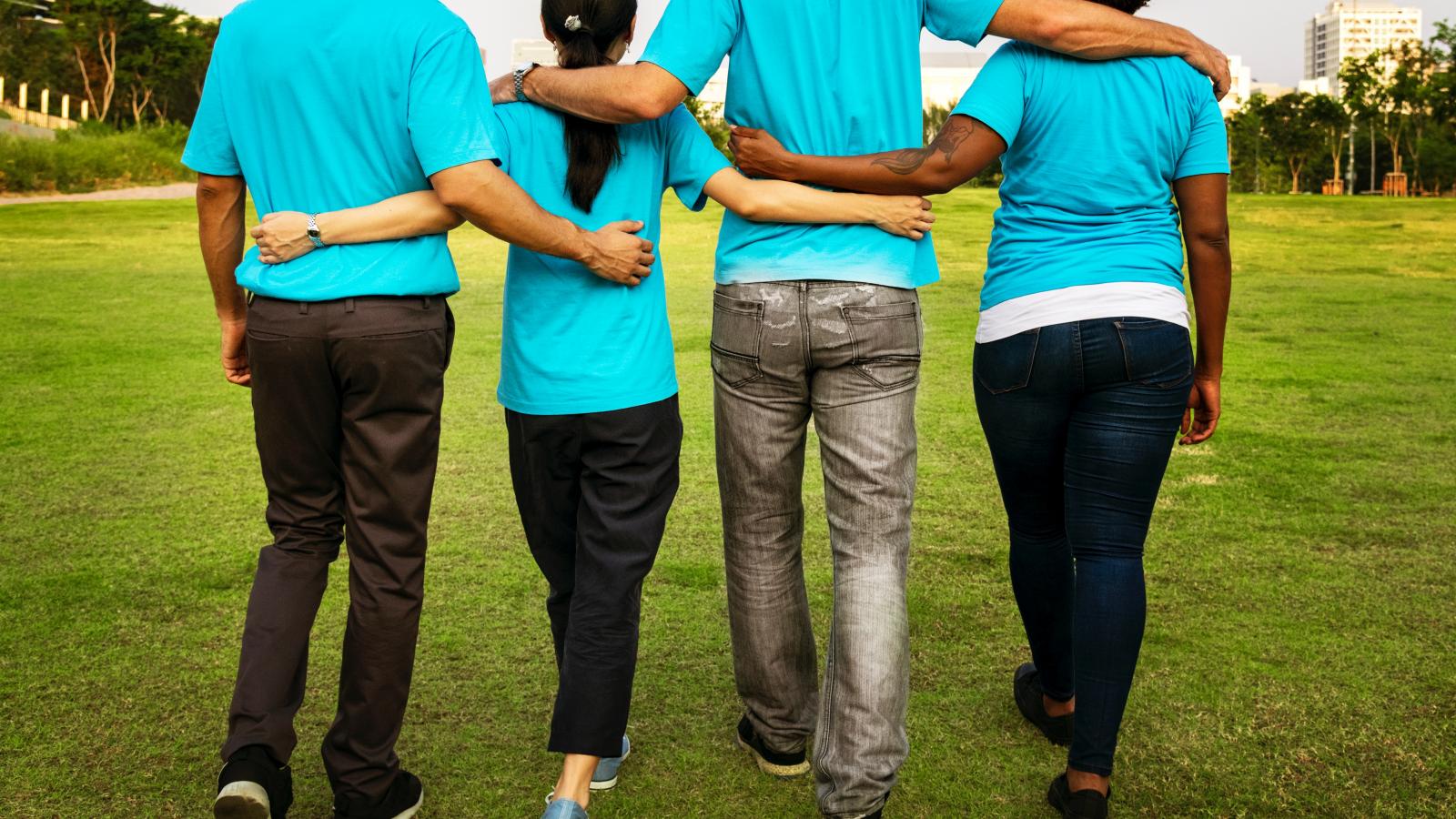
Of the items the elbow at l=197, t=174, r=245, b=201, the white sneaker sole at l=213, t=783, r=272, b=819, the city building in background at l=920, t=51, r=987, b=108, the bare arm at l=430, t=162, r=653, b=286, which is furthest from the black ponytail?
the city building in background at l=920, t=51, r=987, b=108

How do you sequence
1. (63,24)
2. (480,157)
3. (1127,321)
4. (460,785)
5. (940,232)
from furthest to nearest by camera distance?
1. (63,24)
2. (940,232)
3. (460,785)
4. (1127,321)
5. (480,157)

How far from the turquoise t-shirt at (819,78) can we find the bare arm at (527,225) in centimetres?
28

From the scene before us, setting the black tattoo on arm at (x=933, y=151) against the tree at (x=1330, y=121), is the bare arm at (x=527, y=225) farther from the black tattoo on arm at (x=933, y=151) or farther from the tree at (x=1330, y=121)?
the tree at (x=1330, y=121)

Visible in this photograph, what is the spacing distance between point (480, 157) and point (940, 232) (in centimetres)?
1944

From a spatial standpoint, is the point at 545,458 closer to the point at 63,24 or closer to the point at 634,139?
the point at 634,139

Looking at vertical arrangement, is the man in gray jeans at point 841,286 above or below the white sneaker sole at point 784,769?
above

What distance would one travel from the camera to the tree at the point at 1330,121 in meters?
63.6

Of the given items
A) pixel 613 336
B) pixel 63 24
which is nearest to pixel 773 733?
pixel 613 336

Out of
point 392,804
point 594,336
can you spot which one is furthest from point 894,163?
point 392,804

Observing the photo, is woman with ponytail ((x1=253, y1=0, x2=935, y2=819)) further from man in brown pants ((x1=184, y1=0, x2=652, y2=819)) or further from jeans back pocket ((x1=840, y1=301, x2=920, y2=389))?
jeans back pocket ((x1=840, y1=301, x2=920, y2=389))

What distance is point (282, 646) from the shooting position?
2.74m

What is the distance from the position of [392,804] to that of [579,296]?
3.85 feet

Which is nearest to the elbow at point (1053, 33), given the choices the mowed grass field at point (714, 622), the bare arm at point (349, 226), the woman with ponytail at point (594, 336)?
the woman with ponytail at point (594, 336)

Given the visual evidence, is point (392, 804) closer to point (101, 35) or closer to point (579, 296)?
point (579, 296)
